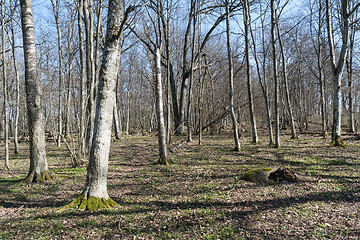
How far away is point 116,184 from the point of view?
5961 millimetres

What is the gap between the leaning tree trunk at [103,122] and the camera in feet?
13.0

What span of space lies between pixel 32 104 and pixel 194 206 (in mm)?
5184

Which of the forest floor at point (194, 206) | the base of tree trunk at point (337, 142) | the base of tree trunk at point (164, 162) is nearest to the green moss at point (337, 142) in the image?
the base of tree trunk at point (337, 142)

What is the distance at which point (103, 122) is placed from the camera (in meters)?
4.00

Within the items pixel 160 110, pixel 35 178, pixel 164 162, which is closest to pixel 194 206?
pixel 164 162

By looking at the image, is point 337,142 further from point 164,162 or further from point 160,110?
point 160,110

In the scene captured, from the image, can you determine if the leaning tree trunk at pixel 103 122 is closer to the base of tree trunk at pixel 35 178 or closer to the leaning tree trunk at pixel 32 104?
the base of tree trunk at pixel 35 178

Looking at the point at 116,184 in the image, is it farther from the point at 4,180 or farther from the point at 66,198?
the point at 4,180

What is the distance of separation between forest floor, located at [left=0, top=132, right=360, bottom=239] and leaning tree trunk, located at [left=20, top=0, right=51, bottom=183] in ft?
1.58

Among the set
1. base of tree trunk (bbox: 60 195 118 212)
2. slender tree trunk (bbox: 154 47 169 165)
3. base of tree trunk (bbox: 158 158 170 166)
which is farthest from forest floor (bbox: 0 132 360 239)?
slender tree trunk (bbox: 154 47 169 165)

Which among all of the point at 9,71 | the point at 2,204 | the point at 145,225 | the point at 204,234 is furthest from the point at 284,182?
the point at 9,71

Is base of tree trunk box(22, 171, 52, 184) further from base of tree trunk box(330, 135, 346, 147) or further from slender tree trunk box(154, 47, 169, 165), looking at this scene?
base of tree trunk box(330, 135, 346, 147)

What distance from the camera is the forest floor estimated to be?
134 inches

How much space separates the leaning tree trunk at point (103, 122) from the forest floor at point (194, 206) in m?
0.29
